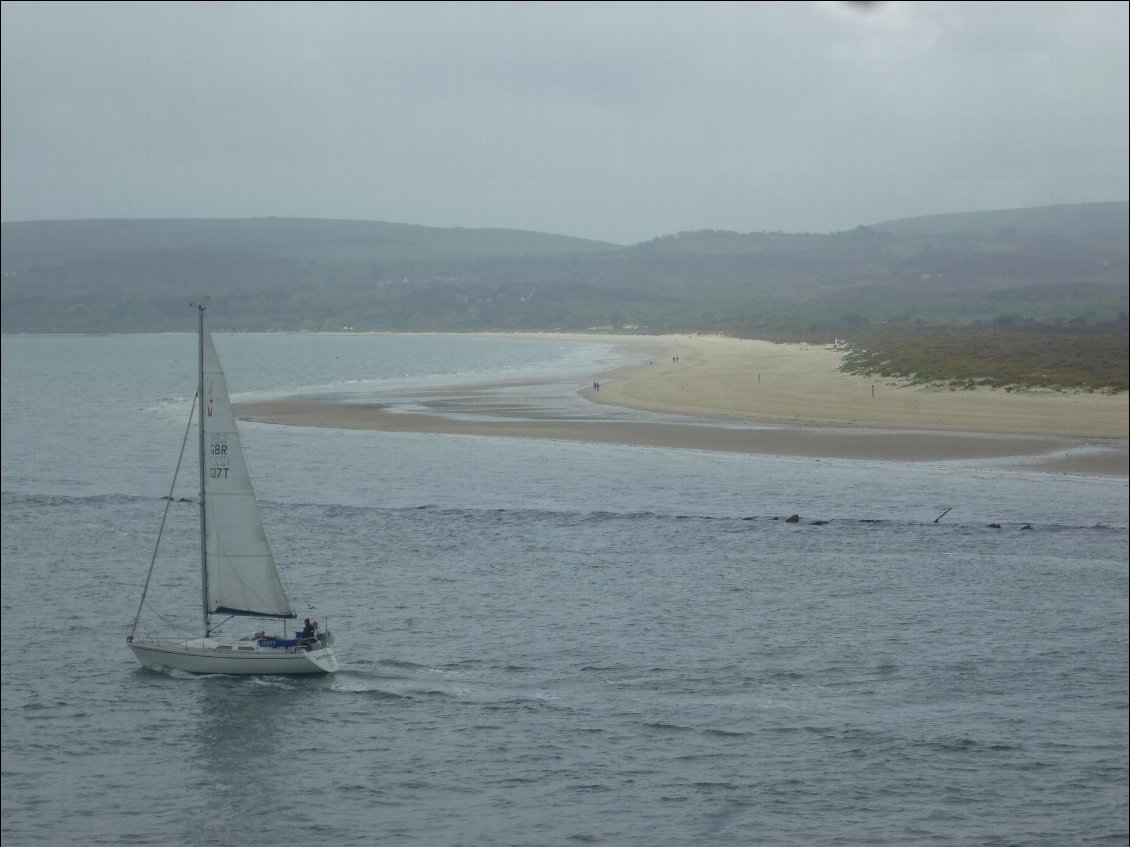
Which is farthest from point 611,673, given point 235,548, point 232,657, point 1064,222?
point 1064,222

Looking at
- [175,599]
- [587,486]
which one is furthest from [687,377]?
[175,599]

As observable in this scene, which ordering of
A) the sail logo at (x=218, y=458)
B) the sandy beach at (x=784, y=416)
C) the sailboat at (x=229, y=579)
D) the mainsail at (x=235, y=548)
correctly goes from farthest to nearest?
the sandy beach at (x=784, y=416) → the mainsail at (x=235, y=548) → the sail logo at (x=218, y=458) → the sailboat at (x=229, y=579)

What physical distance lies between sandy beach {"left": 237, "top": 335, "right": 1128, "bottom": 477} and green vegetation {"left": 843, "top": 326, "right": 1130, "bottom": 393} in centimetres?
116

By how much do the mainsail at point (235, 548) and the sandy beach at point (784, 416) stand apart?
107ft

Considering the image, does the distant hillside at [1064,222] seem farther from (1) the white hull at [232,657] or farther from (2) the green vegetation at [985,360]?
(1) the white hull at [232,657]

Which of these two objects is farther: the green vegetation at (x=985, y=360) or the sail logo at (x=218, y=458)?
the green vegetation at (x=985, y=360)

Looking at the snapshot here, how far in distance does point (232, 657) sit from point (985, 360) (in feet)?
172

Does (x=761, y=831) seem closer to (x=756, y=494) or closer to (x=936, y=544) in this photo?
(x=936, y=544)

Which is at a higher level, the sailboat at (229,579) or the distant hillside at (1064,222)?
the distant hillside at (1064,222)

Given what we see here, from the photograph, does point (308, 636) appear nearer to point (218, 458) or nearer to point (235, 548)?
point (235, 548)

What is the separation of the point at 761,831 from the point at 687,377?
252 feet

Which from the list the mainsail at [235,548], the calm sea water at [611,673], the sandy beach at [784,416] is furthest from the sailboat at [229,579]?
the sandy beach at [784,416]

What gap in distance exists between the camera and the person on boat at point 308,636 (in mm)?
27977

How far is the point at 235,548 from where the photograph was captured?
29.4 m
